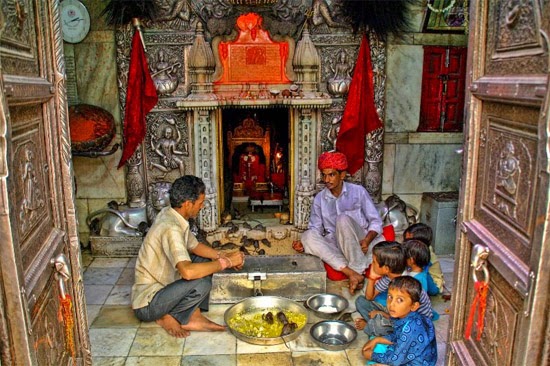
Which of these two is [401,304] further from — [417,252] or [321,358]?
[321,358]

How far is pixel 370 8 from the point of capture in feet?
19.1

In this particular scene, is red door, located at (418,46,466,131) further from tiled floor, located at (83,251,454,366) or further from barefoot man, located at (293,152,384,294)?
tiled floor, located at (83,251,454,366)

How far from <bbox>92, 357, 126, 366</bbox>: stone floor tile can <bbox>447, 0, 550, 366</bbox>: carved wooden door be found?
254 cm

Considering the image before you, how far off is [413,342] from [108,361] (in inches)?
93.0

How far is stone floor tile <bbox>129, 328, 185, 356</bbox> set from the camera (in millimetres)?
4039

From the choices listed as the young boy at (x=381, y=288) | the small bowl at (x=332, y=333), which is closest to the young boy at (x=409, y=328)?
the young boy at (x=381, y=288)

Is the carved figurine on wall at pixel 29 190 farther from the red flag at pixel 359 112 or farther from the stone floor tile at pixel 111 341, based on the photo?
the red flag at pixel 359 112

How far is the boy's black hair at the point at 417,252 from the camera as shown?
4.05 meters

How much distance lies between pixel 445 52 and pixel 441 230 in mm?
2297

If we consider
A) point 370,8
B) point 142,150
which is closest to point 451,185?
point 370,8

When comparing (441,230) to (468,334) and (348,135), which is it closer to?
(348,135)

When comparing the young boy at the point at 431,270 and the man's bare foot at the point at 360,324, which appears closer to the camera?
the man's bare foot at the point at 360,324

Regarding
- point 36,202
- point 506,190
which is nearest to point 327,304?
point 506,190

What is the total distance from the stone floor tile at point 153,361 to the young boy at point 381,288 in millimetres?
1580
